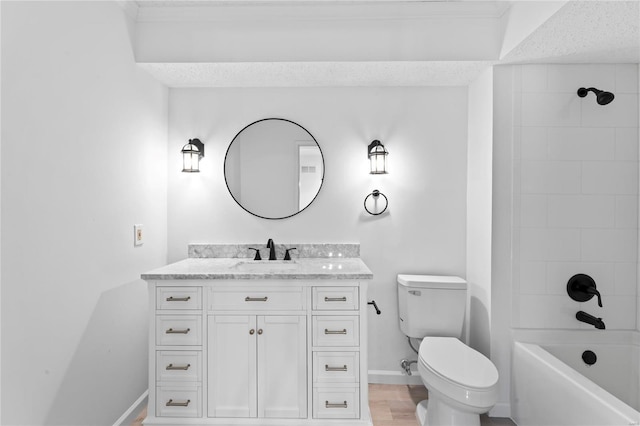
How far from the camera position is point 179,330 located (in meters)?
1.85

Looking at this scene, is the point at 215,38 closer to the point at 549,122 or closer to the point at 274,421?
the point at 549,122

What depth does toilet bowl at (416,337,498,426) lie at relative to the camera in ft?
5.08

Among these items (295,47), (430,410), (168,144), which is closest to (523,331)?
(430,410)

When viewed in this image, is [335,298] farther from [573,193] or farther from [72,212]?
[573,193]

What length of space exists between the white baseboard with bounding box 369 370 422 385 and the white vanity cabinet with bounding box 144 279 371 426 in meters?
0.61

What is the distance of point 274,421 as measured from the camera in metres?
1.83

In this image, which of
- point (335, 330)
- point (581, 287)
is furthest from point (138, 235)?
point (581, 287)

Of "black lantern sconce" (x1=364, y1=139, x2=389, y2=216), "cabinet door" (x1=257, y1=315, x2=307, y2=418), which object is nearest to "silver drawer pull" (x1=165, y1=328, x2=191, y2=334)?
"cabinet door" (x1=257, y1=315, x2=307, y2=418)

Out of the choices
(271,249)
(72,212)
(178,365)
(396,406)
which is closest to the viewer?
(72,212)

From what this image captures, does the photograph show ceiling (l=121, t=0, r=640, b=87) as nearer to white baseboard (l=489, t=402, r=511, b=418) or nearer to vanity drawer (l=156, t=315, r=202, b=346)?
A: vanity drawer (l=156, t=315, r=202, b=346)

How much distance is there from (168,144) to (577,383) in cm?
274

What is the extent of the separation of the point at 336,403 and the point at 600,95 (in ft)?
7.41

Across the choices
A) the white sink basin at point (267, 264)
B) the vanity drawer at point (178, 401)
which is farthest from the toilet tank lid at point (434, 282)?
the vanity drawer at point (178, 401)

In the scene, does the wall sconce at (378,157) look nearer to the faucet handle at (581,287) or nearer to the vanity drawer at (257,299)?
the vanity drawer at (257,299)
